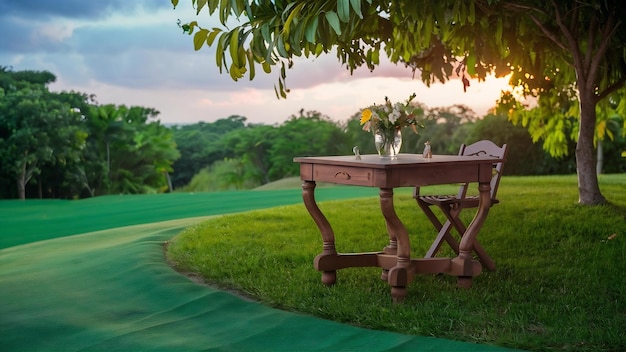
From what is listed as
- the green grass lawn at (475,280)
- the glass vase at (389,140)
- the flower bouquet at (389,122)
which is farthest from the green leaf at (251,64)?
the green grass lawn at (475,280)

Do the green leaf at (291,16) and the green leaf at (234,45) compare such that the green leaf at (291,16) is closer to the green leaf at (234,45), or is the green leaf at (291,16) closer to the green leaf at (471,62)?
the green leaf at (234,45)

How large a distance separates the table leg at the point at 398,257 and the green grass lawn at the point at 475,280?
124mm

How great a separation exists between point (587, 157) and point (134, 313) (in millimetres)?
A: 6051

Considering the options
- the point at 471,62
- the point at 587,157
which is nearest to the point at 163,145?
the point at 471,62

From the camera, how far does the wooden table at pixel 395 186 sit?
486cm

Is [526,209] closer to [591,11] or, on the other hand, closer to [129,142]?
[591,11]

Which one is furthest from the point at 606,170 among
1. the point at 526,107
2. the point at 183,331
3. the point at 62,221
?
the point at 183,331

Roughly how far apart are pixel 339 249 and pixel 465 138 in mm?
16423

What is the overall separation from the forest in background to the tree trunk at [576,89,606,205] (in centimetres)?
980

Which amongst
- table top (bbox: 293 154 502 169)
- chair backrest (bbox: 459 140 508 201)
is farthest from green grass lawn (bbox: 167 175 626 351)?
table top (bbox: 293 154 502 169)

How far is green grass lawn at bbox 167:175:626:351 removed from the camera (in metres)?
4.33

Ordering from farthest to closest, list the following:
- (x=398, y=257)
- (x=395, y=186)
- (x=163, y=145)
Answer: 1. (x=163, y=145)
2. (x=398, y=257)
3. (x=395, y=186)

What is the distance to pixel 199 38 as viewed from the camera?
19.4 ft

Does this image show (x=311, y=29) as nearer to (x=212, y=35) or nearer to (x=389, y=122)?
(x=389, y=122)
